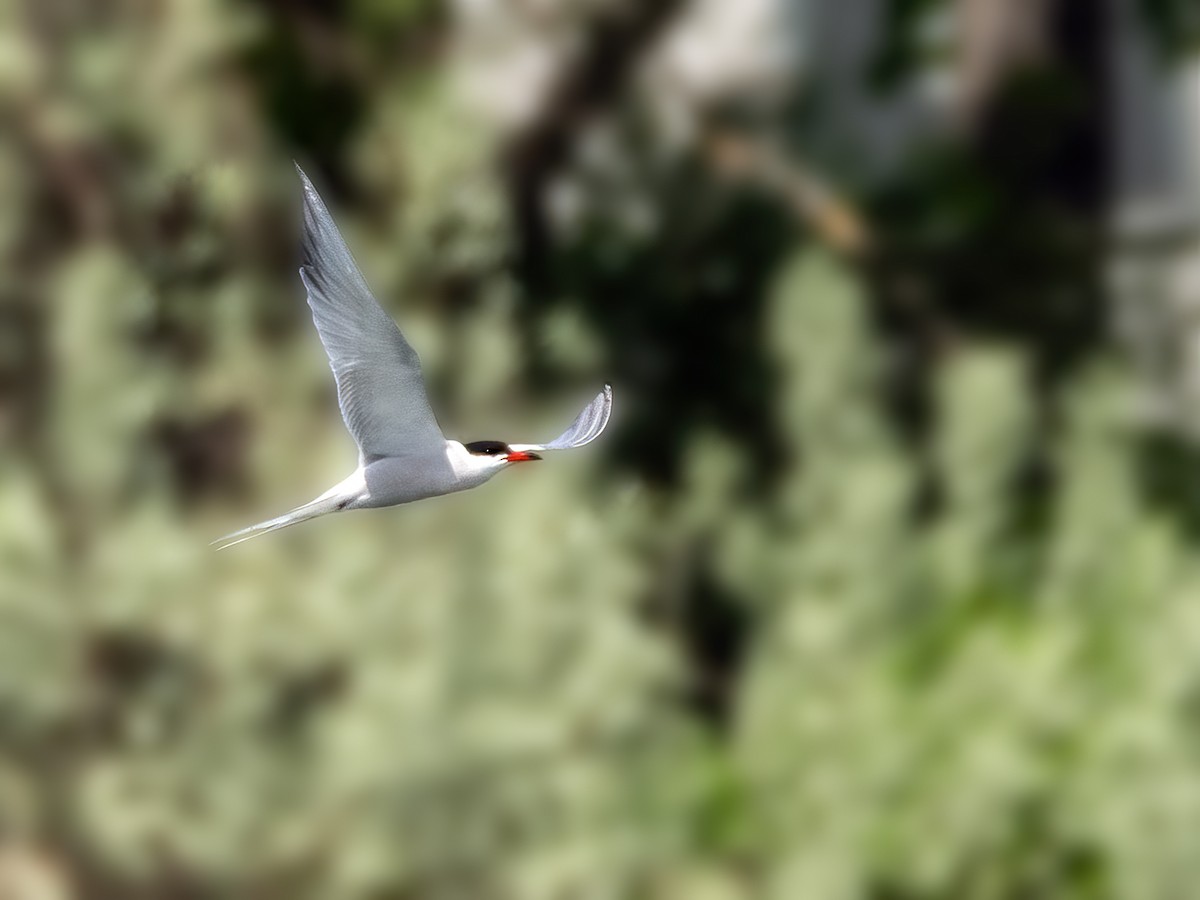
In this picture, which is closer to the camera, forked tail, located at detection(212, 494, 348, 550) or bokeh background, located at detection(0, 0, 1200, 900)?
forked tail, located at detection(212, 494, 348, 550)

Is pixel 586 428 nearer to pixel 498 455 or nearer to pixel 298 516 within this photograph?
pixel 498 455

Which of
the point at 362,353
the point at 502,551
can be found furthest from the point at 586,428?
the point at 502,551

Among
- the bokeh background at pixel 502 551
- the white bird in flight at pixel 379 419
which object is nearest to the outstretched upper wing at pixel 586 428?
the white bird in flight at pixel 379 419

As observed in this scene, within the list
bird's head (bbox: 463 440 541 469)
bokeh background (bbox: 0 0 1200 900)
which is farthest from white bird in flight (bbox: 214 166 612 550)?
bokeh background (bbox: 0 0 1200 900)

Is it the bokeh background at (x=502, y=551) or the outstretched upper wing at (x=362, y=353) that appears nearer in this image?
the outstretched upper wing at (x=362, y=353)

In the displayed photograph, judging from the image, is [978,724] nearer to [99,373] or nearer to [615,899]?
[615,899]

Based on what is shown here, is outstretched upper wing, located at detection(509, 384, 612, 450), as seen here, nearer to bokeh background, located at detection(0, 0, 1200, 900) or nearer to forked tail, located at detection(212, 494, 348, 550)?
forked tail, located at detection(212, 494, 348, 550)

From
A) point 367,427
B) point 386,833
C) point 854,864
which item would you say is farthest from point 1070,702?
point 367,427

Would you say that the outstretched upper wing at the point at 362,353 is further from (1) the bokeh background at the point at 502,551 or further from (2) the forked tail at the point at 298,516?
(1) the bokeh background at the point at 502,551
